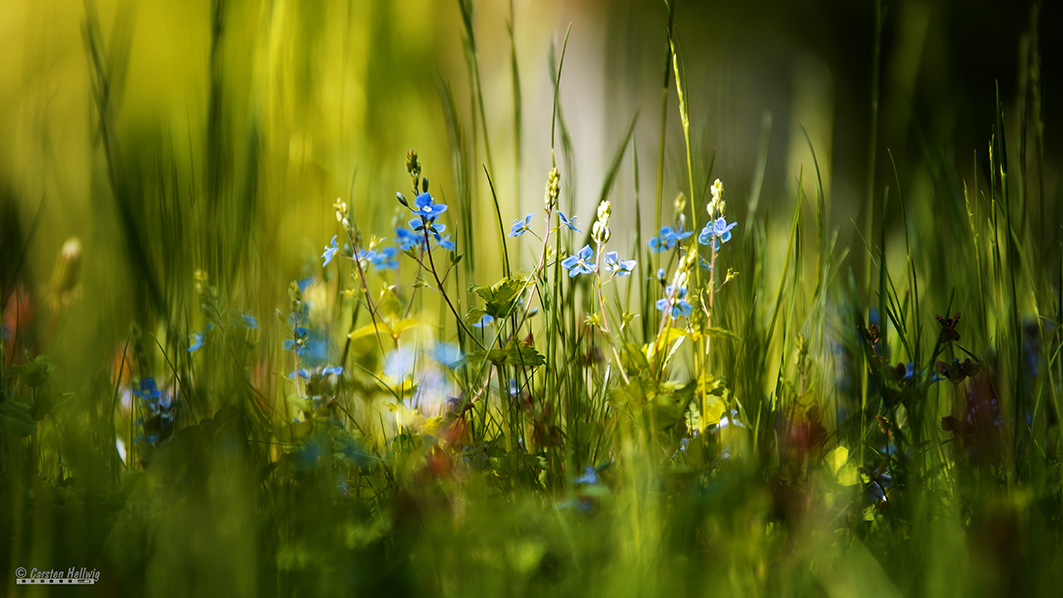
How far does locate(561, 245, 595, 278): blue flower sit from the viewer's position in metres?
1.09

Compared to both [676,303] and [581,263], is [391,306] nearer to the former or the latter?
[581,263]

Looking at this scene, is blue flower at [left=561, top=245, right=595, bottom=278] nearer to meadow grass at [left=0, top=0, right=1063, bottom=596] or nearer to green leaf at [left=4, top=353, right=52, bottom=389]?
meadow grass at [left=0, top=0, right=1063, bottom=596]

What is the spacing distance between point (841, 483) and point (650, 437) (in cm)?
25

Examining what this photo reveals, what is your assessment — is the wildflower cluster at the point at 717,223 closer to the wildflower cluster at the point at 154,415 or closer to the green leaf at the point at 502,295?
the green leaf at the point at 502,295

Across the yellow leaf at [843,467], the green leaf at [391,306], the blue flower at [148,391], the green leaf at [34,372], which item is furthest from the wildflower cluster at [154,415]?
the yellow leaf at [843,467]

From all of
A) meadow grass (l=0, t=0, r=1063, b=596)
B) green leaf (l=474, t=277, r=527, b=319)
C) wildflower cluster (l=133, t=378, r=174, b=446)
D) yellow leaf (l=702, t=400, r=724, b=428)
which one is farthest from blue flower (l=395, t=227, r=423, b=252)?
yellow leaf (l=702, t=400, r=724, b=428)

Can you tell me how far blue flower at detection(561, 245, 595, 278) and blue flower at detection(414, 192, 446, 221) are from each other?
208mm

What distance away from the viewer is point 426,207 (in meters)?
1.13

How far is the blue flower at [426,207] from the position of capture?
112 cm

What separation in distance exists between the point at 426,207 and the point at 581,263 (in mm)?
249

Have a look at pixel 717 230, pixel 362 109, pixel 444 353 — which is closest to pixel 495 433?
pixel 444 353

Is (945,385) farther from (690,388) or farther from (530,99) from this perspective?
(530,99)

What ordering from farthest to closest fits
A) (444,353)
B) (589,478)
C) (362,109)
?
(362,109) < (444,353) < (589,478)

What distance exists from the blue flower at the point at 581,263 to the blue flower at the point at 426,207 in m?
0.21
